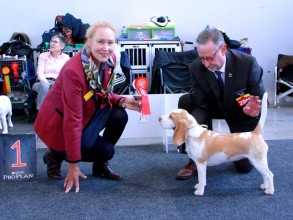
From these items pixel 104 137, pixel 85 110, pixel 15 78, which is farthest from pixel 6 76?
pixel 85 110

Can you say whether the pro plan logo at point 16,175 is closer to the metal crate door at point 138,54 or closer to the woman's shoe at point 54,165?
the woman's shoe at point 54,165

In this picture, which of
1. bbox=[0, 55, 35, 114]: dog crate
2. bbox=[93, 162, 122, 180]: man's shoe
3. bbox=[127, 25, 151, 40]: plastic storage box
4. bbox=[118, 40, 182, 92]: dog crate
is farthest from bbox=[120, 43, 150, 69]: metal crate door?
bbox=[93, 162, 122, 180]: man's shoe

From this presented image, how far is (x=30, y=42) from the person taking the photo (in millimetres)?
5547

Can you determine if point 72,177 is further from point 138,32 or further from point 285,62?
point 285,62

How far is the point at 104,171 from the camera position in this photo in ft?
8.62

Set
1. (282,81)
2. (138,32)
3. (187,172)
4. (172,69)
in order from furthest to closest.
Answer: (138,32)
(282,81)
(172,69)
(187,172)

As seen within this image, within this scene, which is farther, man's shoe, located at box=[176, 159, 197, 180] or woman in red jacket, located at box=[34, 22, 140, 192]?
man's shoe, located at box=[176, 159, 197, 180]

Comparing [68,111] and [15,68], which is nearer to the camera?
[68,111]

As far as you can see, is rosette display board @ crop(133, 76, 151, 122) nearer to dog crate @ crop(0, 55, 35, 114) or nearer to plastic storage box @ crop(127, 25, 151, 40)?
dog crate @ crop(0, 55, 35, 114)

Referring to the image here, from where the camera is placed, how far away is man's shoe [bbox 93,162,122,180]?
2.59m

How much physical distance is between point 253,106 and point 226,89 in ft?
0.79

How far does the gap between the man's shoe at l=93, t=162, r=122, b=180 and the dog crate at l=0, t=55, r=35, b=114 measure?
240 cm

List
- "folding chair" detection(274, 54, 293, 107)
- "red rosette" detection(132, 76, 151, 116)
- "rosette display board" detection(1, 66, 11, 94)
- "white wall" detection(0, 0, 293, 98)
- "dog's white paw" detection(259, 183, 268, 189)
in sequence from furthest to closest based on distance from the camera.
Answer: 1. "white wall" detection(0, 0, 293, 98)
2. "folding chair" detection(274, 54, 293, 107)
3. "rosette display board" detection(1, 66, 11, 94)
4. "red rosette" detection(132, 76, 151, 116)
5. "dog's white paw" detection(259, 183, 268, 189)

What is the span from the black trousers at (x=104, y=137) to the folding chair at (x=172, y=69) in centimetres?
248
